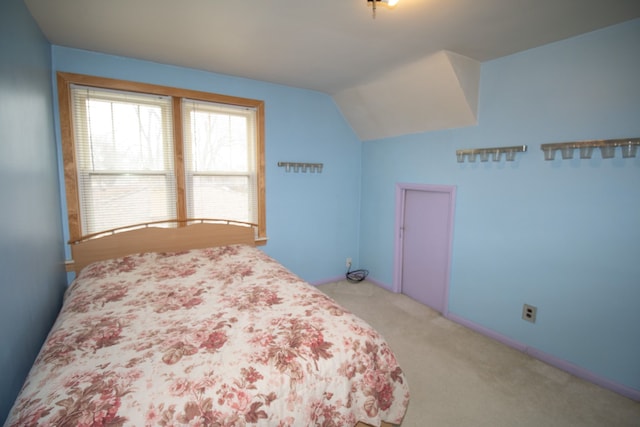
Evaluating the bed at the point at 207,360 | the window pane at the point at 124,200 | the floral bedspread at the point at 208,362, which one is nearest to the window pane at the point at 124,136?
the window pane at the point at 124,200

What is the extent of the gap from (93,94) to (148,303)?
76.4 inches

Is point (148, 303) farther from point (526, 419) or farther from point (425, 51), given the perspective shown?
point (425, 51)

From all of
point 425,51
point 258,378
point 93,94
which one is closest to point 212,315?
point 258,378

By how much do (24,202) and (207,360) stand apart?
141 centimetres

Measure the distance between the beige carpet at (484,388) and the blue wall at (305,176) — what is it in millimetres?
1283

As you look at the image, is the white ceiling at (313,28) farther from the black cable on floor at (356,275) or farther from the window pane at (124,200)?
the black cable on floor at (356,275)

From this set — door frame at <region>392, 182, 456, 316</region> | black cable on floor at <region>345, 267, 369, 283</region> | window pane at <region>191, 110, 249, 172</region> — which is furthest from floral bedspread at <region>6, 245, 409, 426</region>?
black cable on floor at <region>345, 267, 369, 283</region>

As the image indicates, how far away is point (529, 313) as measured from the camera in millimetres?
2369

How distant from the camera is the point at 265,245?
337 centimetres

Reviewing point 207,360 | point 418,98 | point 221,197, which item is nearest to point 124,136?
point 221,197

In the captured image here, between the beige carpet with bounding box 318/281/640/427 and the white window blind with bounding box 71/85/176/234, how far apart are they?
2.51 meters

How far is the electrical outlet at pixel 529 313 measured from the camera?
2336 millimetres

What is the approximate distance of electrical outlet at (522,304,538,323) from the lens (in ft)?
7.66

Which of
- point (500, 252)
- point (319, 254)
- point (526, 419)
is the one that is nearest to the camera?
point (526, 419)
